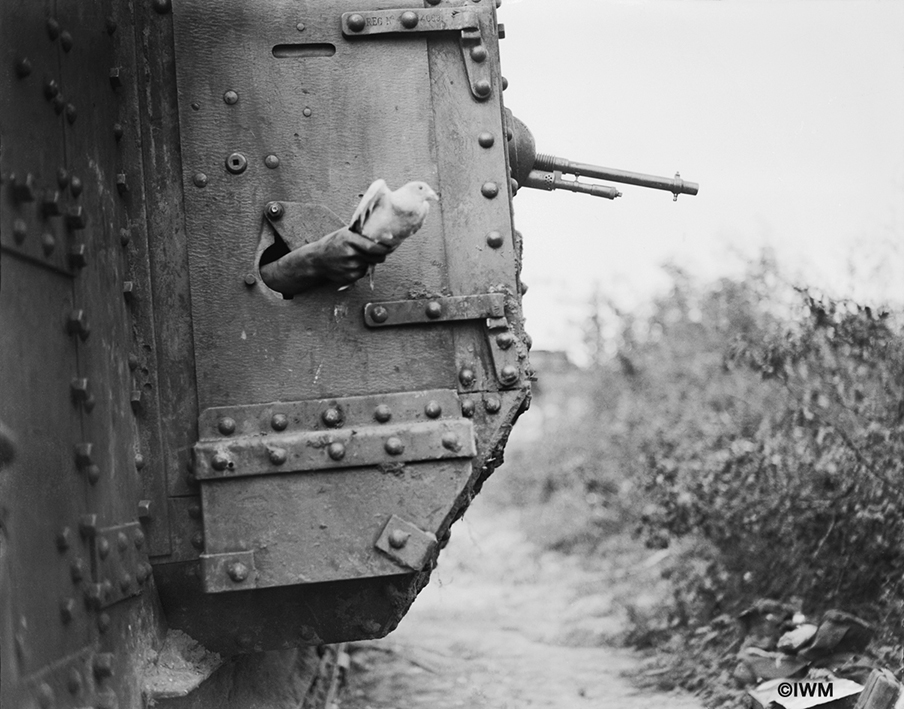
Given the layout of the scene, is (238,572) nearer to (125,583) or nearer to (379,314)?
(125,583)

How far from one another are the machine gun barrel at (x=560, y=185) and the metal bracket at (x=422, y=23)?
0.99 m

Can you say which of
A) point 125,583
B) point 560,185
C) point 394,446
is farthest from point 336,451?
point 560,185

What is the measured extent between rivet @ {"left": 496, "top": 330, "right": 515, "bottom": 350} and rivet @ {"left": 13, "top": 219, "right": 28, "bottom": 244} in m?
1.28

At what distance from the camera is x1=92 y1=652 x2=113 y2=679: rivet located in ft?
7.68

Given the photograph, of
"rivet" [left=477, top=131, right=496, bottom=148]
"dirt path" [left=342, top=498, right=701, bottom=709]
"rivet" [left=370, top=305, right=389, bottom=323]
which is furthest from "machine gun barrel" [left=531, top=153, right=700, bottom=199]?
"dirt path" [left=342, top=498, right=701, bottom=709]

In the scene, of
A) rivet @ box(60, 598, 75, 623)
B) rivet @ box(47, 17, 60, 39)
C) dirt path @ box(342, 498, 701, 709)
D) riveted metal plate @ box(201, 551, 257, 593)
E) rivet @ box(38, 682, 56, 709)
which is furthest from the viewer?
dirt path @ box(342, 498, 701, 709)

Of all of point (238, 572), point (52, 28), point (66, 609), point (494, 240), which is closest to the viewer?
point (66, 609)

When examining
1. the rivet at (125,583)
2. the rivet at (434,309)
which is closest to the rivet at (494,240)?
the rivet at (434,309)

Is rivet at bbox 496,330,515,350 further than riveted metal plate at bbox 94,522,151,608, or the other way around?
rivet at bbox 496,330,515,350

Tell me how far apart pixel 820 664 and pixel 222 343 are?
3.71m

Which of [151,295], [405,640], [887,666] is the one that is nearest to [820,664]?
[887,666]

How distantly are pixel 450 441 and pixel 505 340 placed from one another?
33 centimetres

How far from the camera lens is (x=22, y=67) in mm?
2117

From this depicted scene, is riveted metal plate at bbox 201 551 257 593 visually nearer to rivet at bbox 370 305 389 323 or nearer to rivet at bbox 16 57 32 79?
rivet at bbox 370 305 389 323
